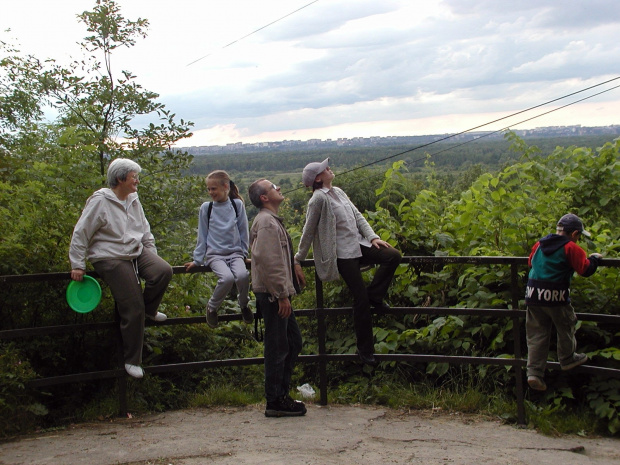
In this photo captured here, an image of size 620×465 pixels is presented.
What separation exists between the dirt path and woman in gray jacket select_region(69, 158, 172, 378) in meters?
0.53

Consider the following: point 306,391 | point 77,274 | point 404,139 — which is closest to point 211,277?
point 306,391

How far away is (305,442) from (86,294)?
183 cm

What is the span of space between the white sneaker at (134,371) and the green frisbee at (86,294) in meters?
0.51

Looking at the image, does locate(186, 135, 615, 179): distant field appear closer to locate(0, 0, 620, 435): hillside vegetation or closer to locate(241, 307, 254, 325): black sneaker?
locate(0, 0, 620, 435): hillside vegetation

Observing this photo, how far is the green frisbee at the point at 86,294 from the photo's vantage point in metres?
4.50

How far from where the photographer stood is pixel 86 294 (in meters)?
4.54

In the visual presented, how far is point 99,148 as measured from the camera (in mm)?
8039

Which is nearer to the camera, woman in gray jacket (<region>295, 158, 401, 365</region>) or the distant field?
woman in gray jacket (<region>295, 158, 401, 365</region>)

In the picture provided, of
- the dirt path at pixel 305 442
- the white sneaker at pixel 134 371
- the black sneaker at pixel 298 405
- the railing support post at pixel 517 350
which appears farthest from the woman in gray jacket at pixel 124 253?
the railing support post at pixel 517 350

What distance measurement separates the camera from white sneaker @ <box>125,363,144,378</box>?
463 centimetres

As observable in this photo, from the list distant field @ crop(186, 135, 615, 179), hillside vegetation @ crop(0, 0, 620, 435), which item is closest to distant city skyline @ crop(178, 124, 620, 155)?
distant field @ crop(186, 135, 615, 179)

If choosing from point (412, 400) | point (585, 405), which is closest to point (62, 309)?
point (412, 400)

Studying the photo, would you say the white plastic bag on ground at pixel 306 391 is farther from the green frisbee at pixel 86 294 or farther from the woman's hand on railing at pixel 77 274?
the woman's hand on railing at pixel 77 274

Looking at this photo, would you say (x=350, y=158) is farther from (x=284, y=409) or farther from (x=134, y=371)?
(x=134, y=371)
